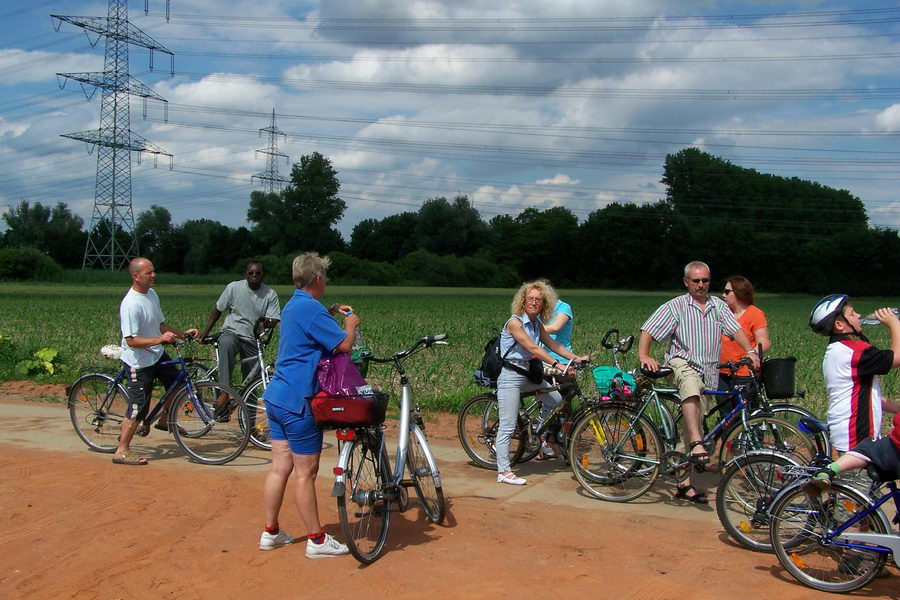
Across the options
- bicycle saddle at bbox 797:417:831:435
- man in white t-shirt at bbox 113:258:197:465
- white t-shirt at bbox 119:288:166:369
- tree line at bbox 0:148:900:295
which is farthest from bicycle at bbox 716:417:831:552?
tree line at bbox 0:148:900:295

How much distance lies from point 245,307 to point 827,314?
20.3 feet

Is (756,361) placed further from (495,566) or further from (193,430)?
(193,430)

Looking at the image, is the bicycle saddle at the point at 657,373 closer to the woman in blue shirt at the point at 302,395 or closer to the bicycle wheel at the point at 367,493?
the bicycle wheel at the point at 367,493

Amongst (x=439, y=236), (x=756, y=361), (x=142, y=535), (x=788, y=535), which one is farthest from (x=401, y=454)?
(x=439, y=236)

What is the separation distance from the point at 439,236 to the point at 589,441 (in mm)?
90602

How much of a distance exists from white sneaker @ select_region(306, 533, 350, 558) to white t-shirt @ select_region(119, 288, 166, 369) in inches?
128

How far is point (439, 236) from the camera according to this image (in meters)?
96.5

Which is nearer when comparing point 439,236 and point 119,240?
point 119,240

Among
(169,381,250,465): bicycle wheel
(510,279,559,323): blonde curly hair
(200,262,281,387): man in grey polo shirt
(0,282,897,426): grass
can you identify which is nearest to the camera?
(510,279,559,323): blonde curly hair

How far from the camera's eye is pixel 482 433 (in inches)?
293

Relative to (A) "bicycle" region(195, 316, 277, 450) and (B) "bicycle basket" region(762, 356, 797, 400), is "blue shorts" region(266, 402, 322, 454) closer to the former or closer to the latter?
(A) "bicycle" region(195, 316, 277, 450)

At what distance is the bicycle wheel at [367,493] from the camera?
490 centimetres

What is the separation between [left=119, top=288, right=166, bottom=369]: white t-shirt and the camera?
23.9ft

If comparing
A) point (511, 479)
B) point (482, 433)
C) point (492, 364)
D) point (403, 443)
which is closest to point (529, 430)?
point (482, 433)
